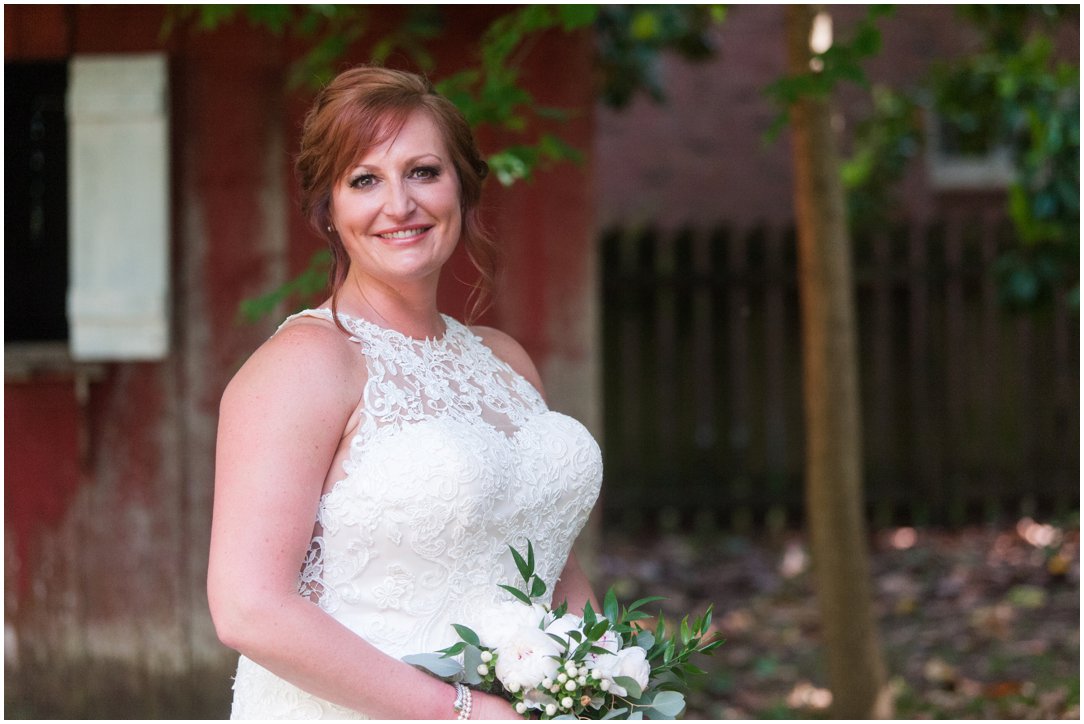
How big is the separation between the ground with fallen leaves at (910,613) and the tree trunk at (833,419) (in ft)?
1.49

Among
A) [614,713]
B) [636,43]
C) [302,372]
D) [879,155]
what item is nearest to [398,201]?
[302,372]

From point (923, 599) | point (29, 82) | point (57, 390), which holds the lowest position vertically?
point (923, 599)

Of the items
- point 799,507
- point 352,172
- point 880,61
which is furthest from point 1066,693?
point 880,61

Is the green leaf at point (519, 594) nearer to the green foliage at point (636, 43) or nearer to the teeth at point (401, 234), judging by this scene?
the teeth at point (401, 234)

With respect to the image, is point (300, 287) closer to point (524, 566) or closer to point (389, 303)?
point (389, 303)

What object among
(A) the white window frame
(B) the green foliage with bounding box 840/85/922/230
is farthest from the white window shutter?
(A) the white window frame

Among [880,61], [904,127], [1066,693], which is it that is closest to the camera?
[1066,693]

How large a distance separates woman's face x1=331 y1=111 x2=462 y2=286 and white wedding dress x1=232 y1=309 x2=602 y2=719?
0.14m

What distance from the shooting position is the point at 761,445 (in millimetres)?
8727

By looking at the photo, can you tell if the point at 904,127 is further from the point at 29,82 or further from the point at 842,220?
the point at 29,82

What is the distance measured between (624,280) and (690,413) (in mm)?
1104

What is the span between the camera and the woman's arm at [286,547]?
192cm

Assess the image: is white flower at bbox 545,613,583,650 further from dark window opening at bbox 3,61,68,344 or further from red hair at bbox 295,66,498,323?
dark window opening at bbox 3,61,68,344

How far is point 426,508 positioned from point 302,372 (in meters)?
0.32
